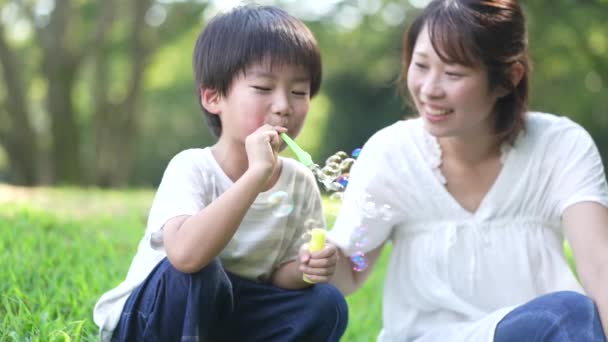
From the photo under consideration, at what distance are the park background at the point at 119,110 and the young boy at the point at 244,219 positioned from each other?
25 cm

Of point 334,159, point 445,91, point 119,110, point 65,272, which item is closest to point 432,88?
point 445,91

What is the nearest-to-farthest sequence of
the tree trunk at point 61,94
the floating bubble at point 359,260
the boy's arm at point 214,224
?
the boy's arm at point 214,224 < the floating bubble at point 359,260 < the tree trunk at point 61,94

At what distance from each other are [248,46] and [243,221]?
1.43 ft

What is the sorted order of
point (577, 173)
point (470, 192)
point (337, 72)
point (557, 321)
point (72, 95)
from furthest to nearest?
point (337, 72)
point (72, 95)
point (470, 192)
point (577, 173)
point (557, 321)

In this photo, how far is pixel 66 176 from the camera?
450 inches

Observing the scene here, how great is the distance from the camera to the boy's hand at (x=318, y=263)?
6.66ft

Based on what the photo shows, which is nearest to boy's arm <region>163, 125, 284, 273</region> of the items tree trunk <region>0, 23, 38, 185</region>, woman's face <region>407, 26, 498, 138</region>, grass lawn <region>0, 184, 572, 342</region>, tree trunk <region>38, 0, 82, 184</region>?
grass lawn <region>0, 184, 572, 342</region>

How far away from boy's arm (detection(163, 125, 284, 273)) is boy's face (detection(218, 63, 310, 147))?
6.0 inches

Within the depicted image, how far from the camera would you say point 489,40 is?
2250 mm

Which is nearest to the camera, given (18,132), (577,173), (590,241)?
(590,241)

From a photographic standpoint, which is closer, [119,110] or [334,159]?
[334,159]

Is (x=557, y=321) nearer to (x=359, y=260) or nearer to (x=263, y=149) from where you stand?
(x=359, y=260)

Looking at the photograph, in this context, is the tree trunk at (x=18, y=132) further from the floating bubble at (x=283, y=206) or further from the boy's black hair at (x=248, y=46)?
the floating bubble at (x=283, y=206)

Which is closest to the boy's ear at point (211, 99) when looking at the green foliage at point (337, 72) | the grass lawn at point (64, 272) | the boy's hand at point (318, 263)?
the boy's hand at point (318, 263)
